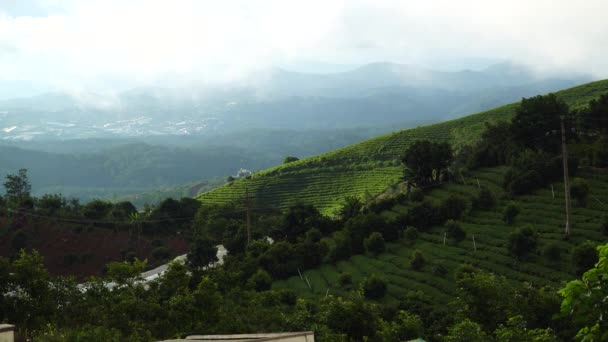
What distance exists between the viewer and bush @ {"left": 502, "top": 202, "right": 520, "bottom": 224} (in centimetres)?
4088

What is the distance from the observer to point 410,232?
4328 cm

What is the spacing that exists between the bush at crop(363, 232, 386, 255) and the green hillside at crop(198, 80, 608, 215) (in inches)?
1140

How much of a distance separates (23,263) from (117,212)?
4778 cm

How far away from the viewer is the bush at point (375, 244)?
43.2 m

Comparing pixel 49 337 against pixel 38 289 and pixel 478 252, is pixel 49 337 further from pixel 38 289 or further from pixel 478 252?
pixel 478 252

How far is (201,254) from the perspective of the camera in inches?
2013

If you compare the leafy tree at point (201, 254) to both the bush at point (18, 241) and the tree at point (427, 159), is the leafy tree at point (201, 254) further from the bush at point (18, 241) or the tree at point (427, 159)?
the bush at point (18, 241)

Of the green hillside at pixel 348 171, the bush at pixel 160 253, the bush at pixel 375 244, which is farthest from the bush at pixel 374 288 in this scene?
the green hillside at pixel 348 171

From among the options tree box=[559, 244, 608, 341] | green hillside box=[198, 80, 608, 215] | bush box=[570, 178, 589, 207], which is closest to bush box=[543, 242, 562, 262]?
bush box=[570, 178, 589, 207]

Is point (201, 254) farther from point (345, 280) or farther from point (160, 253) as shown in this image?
point (345, 280)

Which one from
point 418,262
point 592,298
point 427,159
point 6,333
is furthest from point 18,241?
point 592,298

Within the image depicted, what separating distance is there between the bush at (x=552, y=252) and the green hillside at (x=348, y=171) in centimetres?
3735

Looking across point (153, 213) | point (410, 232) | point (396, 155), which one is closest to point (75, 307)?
point (410, 232)

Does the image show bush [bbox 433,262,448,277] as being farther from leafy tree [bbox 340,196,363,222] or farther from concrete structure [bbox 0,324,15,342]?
concrete structure [bbox 0,324,15,342]
